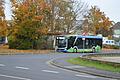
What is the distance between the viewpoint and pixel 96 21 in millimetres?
101375

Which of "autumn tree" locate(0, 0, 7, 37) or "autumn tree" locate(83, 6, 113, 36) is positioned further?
"autumn tree" locate(83, 6, 113, 36)

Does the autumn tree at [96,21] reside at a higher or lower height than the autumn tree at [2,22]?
higher

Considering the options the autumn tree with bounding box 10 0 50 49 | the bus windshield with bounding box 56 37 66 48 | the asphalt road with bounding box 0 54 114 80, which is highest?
the autumn tree with bounding box 10 0 50 49

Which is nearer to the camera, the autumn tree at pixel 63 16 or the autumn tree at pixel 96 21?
the autumn tree at pixel 63 16

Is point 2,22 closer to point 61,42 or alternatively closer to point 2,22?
point 2,22

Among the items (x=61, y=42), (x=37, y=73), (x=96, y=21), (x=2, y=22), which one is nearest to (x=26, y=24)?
(x=2, y=22)

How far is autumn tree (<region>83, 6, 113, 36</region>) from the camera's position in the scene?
95.2 meters

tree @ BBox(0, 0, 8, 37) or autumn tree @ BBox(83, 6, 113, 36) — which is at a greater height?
autumn tree @ BBox(83, 6, 113, 36)

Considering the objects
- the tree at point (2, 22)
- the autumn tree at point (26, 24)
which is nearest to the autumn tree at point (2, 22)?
the tree at point (2, 22)

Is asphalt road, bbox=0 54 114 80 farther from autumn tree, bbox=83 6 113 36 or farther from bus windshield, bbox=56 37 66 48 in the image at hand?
autumn tree, bbox=83 6 113 36

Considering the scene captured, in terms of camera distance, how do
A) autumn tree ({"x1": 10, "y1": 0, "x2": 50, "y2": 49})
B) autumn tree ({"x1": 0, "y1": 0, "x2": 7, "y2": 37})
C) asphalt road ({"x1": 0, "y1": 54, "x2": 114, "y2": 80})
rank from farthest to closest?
autumn tree ({"x1": 10, "y1": 0, "x2": 50, "y2": 49})
autumn tree ({"x1": 0, "y1": 0, "x2": 7, "y2": 37})
asphalt road ({"x1": 0, "y1": 54, "x2": 114, "y2": 80})

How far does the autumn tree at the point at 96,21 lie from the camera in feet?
Result: 312

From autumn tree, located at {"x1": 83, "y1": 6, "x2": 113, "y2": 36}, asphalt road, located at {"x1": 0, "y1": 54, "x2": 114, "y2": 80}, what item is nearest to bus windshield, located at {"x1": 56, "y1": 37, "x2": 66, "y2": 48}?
autumn tree, located at {"x1": 83, "y1": 6, "x2": 113, "y2": 36}

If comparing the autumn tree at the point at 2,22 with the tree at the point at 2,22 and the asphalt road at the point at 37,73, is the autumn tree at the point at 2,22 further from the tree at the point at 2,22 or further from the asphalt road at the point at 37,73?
the asphalt road at the point at 37,73
